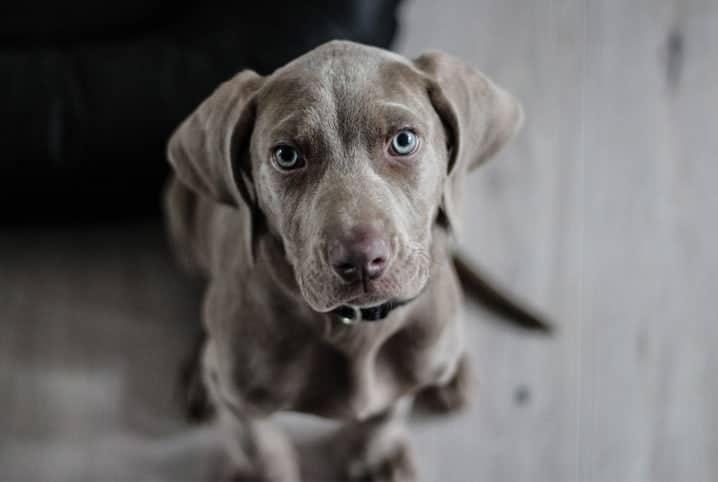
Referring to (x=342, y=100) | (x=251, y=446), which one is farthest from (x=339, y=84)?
(x=251, y=446)

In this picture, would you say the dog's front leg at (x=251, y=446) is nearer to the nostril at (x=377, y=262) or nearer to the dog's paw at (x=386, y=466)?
the dog's paw at (x=386, y=466)

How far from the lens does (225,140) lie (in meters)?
1.29

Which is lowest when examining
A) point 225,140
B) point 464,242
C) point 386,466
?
point 386,466

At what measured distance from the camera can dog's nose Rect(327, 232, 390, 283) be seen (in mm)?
1120

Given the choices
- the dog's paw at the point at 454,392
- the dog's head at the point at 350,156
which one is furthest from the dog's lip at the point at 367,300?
the dog's paw at the point at 454,392

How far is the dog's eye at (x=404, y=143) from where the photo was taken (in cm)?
121

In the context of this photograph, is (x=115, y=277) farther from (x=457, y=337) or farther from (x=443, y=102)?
(x=443, y=102)

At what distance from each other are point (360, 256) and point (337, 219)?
62 mm

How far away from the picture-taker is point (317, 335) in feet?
4.56

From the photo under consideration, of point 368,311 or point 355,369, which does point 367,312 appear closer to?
point 368,311

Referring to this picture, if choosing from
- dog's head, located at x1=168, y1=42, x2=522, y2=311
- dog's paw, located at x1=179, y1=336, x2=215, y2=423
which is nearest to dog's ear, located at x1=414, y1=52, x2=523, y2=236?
dog's head, located at x1=168, y1=42, x2=522, y2=311

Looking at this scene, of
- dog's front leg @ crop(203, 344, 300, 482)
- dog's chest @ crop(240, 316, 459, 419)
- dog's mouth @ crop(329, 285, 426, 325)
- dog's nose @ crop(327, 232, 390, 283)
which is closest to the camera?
dog's nose @ crop(327, 232, 390, 283)

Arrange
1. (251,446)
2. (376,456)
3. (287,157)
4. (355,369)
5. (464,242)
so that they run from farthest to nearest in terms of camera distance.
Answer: (464,242), (376,456), (251,446), (355,369), (287,157)

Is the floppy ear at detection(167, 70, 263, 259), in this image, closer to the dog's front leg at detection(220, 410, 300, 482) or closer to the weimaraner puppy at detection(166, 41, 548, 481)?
the weimaraner puppy at detection(166, 41, 548, 481)
